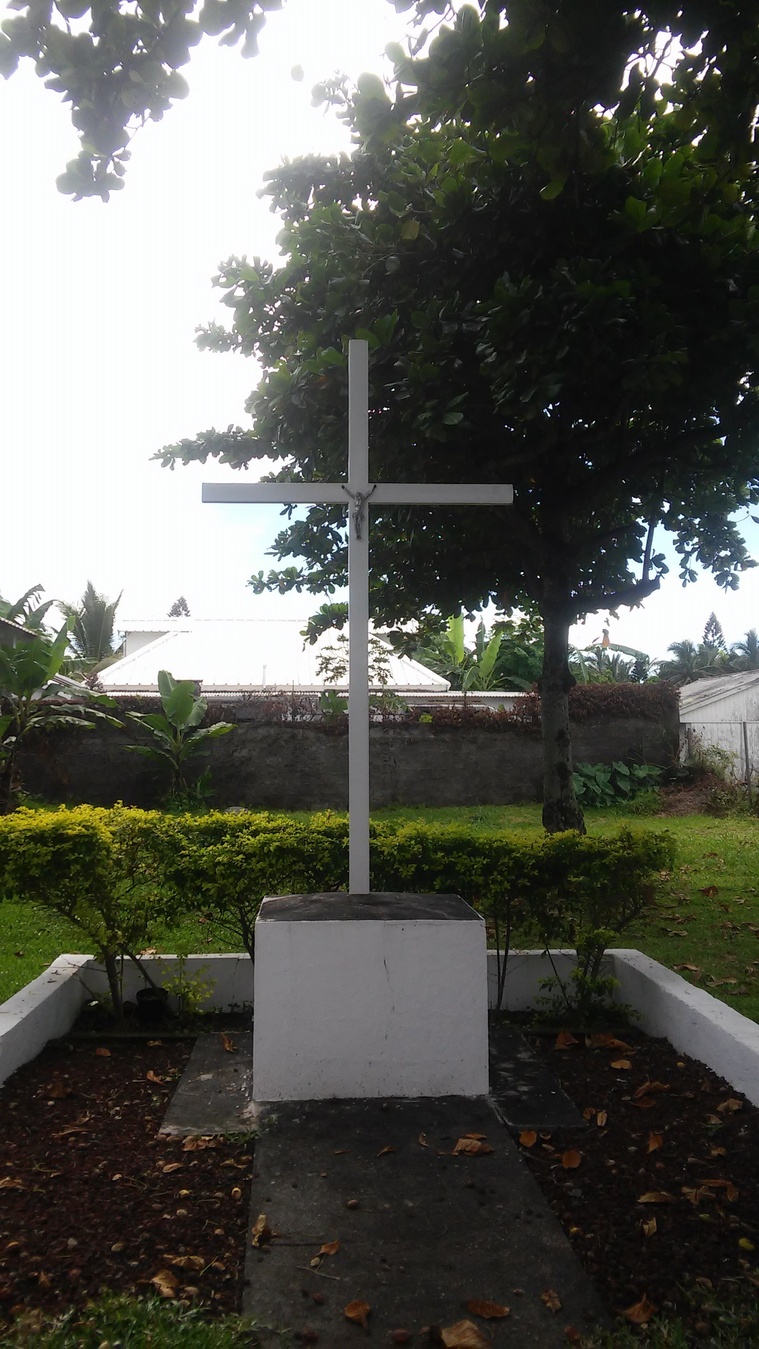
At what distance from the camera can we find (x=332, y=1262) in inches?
118

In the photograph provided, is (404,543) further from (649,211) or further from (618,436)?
(649,211)

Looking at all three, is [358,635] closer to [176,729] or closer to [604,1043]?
[604,1043]

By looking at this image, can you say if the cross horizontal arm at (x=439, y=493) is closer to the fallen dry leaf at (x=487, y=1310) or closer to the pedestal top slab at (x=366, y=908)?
the pedestal top slab at (x=366, y=908)

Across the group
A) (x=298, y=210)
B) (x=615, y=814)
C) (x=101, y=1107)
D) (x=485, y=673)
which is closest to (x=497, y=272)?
(x=298, y=210)

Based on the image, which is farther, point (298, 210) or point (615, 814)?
point (615, 814)

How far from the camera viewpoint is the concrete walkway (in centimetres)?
273

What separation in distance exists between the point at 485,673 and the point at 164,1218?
17151 millimetres

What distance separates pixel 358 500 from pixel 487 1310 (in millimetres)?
3574

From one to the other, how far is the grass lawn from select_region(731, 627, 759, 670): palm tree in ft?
147

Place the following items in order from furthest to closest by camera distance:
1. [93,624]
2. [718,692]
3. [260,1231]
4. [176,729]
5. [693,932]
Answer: [93,624] < [718,692] < [176,729] < [693,932] < [260,1231]

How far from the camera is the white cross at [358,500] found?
15.8ft

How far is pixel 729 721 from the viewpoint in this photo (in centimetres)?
1711

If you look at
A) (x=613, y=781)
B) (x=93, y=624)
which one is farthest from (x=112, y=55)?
(x=93, y=624)

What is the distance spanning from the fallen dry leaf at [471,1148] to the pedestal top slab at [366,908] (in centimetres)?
91
